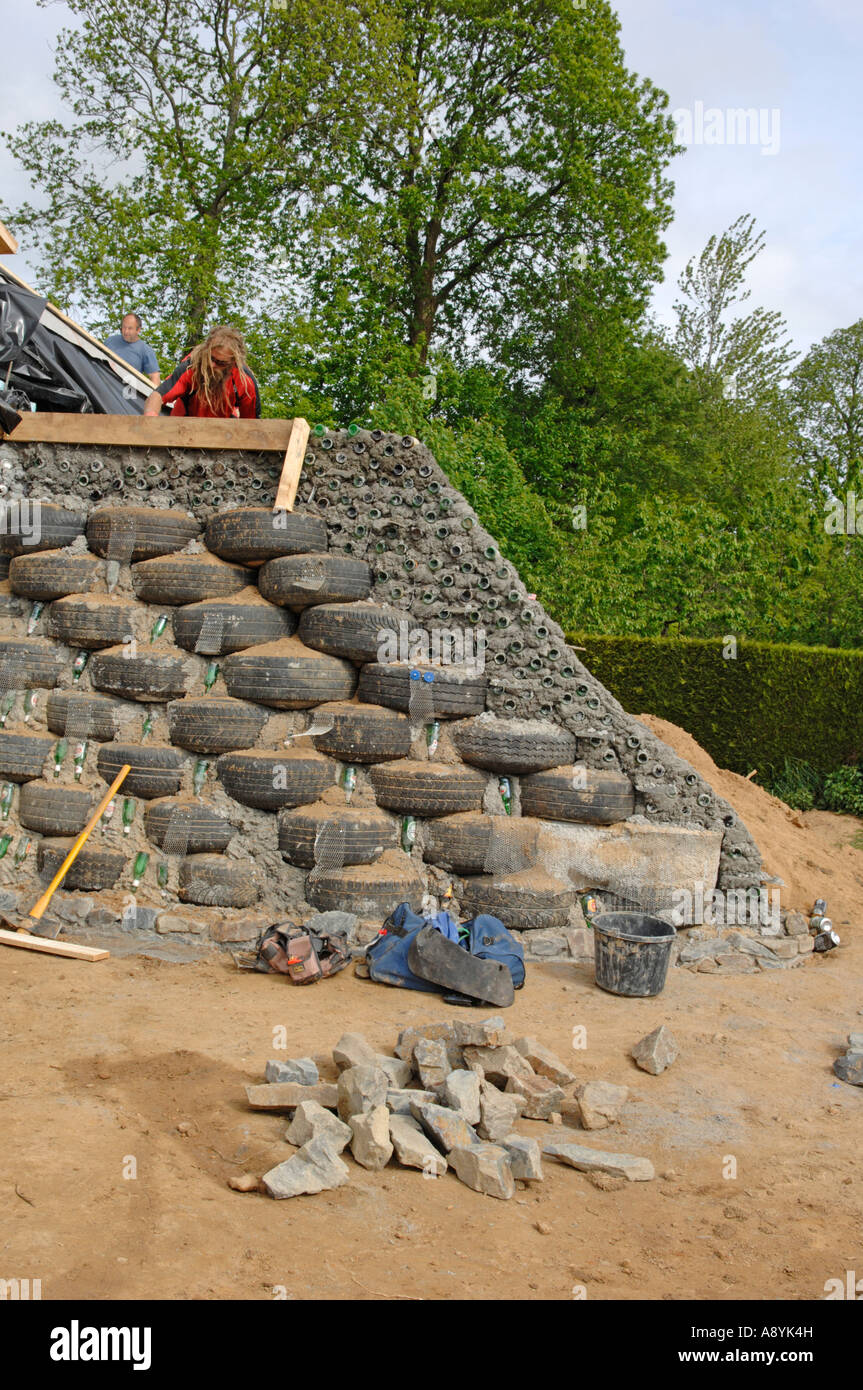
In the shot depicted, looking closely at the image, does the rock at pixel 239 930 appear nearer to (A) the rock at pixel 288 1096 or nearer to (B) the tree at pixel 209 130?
(A) the rock at pixel 288 1096

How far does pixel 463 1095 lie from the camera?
3588 mm

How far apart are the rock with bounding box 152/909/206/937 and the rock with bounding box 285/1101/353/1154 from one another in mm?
2534

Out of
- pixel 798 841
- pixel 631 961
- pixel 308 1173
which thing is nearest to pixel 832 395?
pixel 798 841

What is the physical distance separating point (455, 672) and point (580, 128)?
19.6m

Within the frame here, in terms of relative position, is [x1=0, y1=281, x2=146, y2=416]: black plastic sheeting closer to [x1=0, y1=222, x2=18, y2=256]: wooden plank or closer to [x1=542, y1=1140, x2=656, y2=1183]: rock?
[x1=0, y1=222, x2=18, y2=256]: wooden plank

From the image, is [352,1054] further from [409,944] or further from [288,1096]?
[409,944]

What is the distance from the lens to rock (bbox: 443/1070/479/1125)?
356 cm

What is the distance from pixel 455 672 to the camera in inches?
239

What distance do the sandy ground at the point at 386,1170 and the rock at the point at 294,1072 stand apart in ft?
0.48

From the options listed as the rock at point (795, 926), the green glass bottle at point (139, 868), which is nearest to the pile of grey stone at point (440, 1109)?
the green glass bottle at point (139, 868)

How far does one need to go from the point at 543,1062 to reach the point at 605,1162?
64 centimetres

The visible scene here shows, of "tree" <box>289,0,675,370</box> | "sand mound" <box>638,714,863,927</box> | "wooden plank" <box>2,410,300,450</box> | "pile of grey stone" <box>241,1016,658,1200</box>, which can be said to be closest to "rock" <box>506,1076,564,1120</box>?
"pile of grey stone" <box>241,1016,658,1200</box>

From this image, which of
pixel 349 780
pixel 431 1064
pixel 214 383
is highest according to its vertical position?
pixel 214 383
